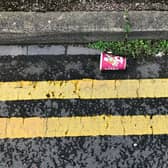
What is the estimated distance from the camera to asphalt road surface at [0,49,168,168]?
3918 millimetres

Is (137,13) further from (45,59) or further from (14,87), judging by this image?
(14,87)

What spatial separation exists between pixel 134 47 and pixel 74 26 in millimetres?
507

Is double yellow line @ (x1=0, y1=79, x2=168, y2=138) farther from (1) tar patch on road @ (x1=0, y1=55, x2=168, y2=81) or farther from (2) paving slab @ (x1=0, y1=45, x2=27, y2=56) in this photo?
(2) paving slab @ (x1=0, y1=45, x2=27, y2=56)

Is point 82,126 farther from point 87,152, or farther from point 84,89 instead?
point 84,89

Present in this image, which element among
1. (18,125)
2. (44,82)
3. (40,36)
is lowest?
(18,125)

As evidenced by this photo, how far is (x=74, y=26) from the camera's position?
168 inches

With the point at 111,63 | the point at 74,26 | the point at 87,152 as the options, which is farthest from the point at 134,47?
the point at 87,152

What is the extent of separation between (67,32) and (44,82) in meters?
0.44

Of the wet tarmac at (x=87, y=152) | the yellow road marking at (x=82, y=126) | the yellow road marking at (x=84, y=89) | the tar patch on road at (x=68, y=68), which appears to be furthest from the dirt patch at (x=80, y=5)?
the wet tarmac at (x=87, y=152)

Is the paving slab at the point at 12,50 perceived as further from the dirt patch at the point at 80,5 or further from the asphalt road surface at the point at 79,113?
the dirt patch at the point at 80,5

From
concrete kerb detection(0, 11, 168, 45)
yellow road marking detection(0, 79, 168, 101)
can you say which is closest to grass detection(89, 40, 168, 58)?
concrete kerb detection(0, 11, 168, 45)

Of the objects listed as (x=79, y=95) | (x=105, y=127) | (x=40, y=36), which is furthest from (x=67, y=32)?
(x=105, y=127)

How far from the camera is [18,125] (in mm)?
4016

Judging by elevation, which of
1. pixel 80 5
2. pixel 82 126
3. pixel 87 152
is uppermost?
pixel 80 5
